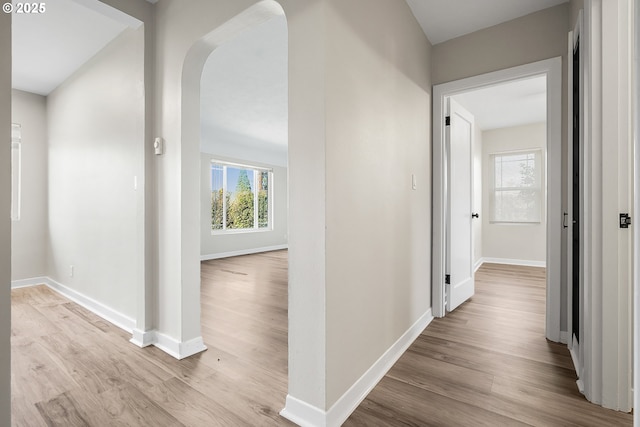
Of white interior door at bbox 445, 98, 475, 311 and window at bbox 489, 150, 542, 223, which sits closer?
white interior door at bbox 445, 98, 475, 311

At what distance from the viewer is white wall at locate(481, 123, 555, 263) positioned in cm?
514

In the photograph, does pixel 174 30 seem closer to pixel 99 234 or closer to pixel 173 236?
pixel 173 236

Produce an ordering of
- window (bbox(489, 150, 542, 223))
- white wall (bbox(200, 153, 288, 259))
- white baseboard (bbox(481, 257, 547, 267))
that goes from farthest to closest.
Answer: white wall (bbox(200, 153, 288, 259))
window (bbox(489, 150, 542, 223))
white baseboard (bbox(481, 257, 547, 267))

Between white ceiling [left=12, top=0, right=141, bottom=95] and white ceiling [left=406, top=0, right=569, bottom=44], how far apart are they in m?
2.19

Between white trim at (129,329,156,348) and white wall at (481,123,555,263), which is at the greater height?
white wall at (481,123,555,263)

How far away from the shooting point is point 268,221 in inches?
305

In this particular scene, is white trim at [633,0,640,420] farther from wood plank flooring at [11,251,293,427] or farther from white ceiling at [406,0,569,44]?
white ceiling at [406,0,569,44]

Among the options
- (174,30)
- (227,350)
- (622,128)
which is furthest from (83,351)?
(622,128)

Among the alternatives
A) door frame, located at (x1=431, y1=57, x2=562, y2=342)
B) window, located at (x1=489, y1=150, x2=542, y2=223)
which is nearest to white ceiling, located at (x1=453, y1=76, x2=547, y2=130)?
window, located at (x1=489, y1=150, x2=542, y2=223)

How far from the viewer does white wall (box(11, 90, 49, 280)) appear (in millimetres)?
3666

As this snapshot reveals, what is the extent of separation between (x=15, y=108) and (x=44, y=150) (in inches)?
22.4

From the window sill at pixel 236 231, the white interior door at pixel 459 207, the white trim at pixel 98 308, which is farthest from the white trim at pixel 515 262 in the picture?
the white trim at pixel 98 308

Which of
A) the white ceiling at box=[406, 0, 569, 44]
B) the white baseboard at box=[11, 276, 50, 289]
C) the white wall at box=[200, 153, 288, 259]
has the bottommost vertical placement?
the white baseboard at box=[11, 276, 50, 289]

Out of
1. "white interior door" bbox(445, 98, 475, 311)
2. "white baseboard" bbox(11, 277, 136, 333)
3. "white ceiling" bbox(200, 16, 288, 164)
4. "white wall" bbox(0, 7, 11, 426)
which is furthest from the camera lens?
"white interior door" bbox(445, 98, 475, 311)
